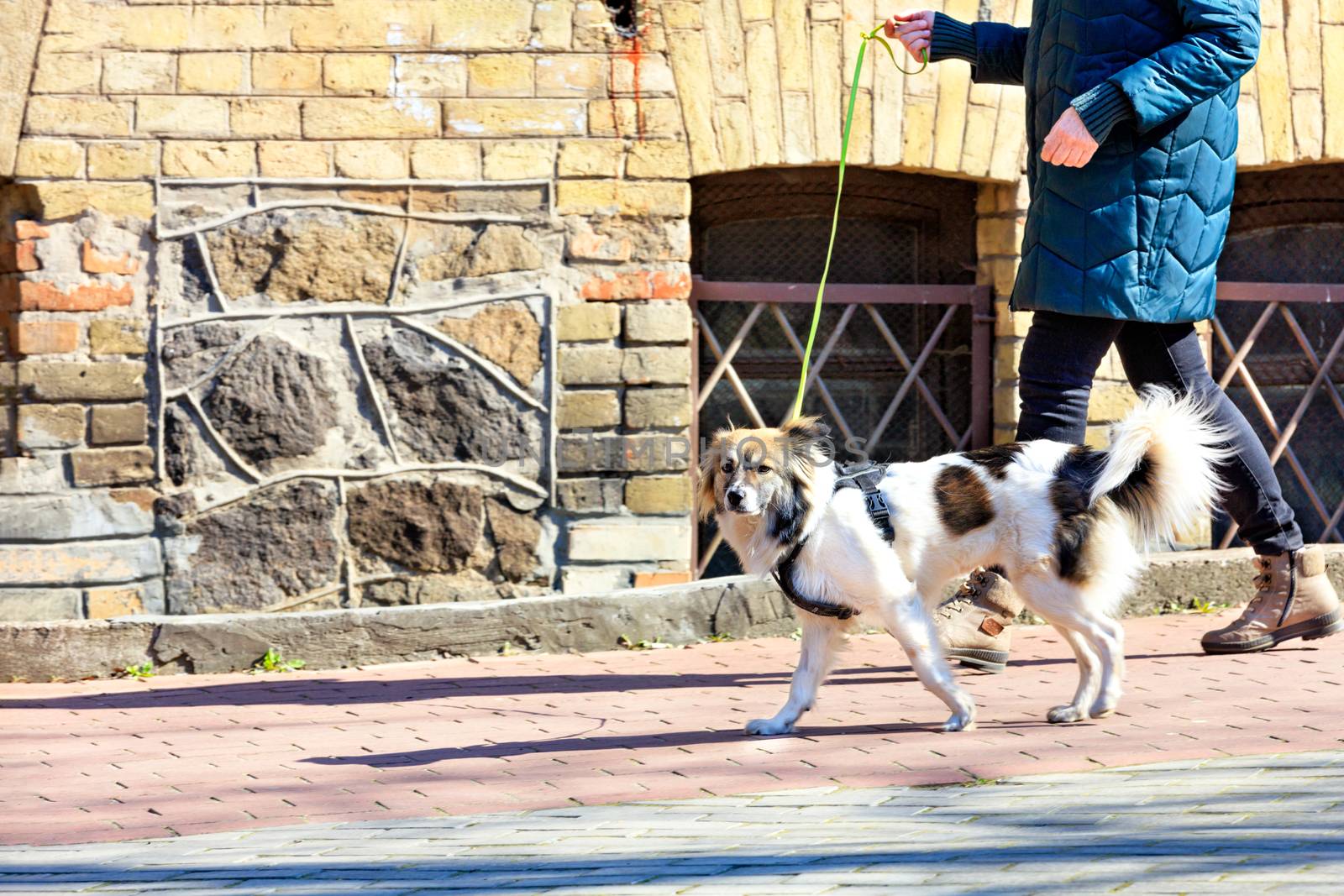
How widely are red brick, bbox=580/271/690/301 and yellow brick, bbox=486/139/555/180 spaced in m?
0.48

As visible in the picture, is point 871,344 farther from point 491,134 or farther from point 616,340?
point 491,134

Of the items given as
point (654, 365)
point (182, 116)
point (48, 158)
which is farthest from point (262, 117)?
point (654, 365)

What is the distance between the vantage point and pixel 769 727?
4.56m

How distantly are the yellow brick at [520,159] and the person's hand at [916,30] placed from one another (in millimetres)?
1618

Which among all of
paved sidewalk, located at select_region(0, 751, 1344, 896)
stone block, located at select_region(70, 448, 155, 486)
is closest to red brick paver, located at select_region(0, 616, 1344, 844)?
paved sidewalk, located at select_region(0, 751, 1344, 896)

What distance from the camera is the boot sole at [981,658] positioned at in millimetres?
5383

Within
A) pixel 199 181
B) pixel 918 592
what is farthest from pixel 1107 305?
pixel 199 181

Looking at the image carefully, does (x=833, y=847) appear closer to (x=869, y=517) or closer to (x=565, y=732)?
(x=869, y=517)

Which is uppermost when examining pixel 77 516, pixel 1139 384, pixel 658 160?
pixel 658 160

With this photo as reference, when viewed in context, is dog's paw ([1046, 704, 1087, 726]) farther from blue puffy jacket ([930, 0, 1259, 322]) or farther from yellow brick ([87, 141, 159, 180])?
yellow brick ([87, 141, 159, 180])

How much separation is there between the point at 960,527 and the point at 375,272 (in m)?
2.88

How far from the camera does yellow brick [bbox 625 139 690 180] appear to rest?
21.6 ft

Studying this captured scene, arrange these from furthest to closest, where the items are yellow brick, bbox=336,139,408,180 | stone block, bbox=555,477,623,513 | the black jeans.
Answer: stone block, bbox=555,477,623,513, yellow brick, bbox=336,139,408,180, the black jeans

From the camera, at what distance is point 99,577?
6.34 meters
